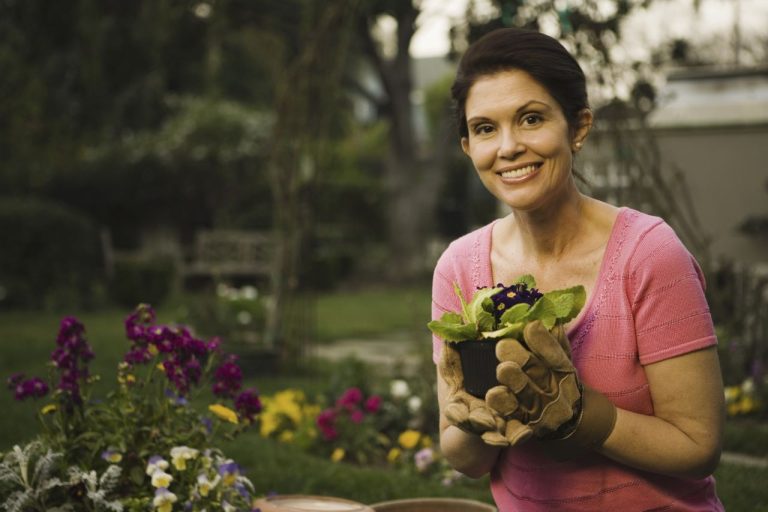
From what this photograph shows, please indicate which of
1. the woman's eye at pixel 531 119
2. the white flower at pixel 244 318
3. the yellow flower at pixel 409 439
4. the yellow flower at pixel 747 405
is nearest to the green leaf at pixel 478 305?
the woman's eye at pixel 531 119

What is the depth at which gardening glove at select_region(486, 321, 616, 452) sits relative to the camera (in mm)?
1671

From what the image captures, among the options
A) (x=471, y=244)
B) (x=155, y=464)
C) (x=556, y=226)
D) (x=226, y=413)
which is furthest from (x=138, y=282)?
(x=556, y=226)

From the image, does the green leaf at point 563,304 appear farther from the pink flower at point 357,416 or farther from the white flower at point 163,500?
the pink flower at point 357,416

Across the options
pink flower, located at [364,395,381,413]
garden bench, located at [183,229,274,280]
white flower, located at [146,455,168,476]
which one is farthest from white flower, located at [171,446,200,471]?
→ garden bench, located at [183,229,274,280]

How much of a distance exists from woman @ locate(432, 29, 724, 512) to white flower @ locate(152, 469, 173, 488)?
87cm

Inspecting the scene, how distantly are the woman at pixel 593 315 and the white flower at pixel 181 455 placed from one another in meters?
0.88

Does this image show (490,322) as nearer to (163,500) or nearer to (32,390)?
(163,500)

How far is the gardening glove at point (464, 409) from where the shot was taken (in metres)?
1.70

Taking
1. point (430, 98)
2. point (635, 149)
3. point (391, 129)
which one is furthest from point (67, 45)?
point (430, 98)

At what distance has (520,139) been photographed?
1.97 m

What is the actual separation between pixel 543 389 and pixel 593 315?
314 millimetres

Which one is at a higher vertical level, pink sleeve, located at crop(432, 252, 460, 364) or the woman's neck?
the woman's neck

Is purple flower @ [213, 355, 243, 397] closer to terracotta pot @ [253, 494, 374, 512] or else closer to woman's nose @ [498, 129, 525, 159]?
terracotta pot @ [253, 494, 374, 512]

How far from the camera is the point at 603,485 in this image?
200cm
